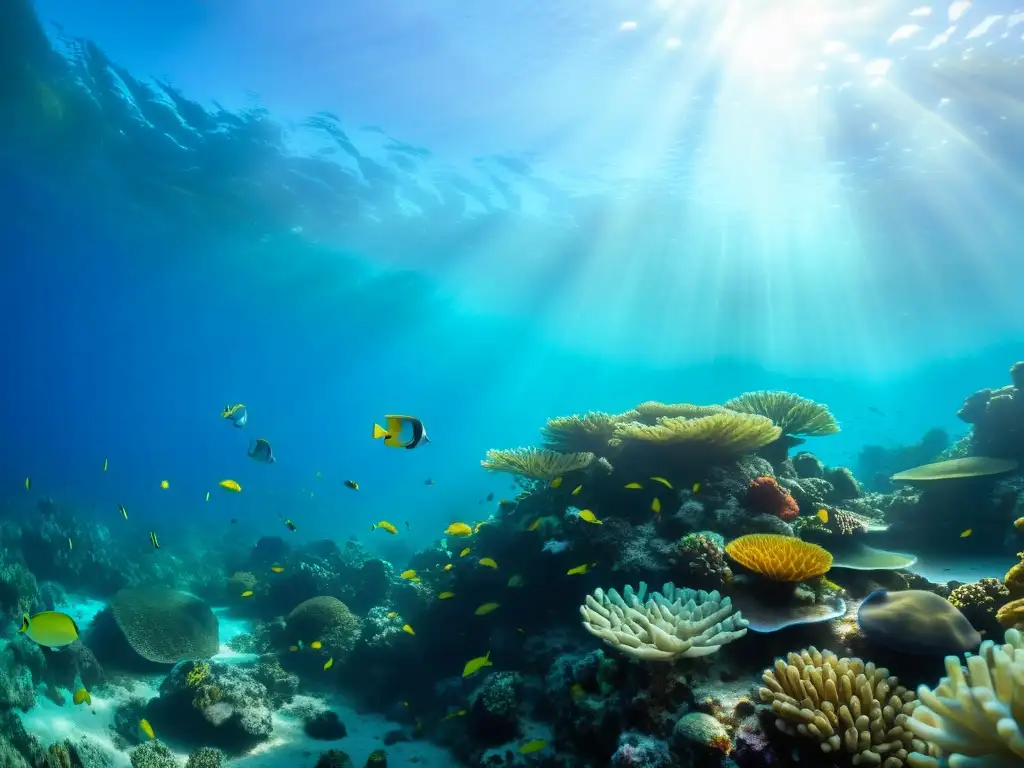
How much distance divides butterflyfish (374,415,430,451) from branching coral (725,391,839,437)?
6077 millimetres

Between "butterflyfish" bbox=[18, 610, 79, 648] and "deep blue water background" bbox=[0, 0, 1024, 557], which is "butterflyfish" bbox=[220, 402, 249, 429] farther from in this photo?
"deep blue water background" bbox=[0, 0, 1024, 557]

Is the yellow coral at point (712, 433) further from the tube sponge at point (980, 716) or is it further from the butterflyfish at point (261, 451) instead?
the butterflyfish at point (261, 451)

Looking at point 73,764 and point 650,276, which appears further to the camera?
point 650,276

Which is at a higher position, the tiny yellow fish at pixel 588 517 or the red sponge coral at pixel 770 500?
the red sponge coral at pixel 770 500

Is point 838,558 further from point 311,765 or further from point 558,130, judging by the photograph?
point 558,130

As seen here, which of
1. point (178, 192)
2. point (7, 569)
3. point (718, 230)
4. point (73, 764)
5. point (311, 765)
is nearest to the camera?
point (73, 764)

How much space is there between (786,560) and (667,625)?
1.46m

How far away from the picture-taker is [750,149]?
848 inches

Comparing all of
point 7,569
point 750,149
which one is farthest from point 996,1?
point 7,569

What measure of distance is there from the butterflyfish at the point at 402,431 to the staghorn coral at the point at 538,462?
12.1 ft

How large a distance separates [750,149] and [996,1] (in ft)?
27.5

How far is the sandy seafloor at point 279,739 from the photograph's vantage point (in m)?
6.80

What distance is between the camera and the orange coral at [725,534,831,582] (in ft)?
15.4

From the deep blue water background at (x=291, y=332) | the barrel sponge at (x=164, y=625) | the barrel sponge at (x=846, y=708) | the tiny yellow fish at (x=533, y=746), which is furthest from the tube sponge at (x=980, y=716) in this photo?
the deep blue water background at (x=291, y=332)
